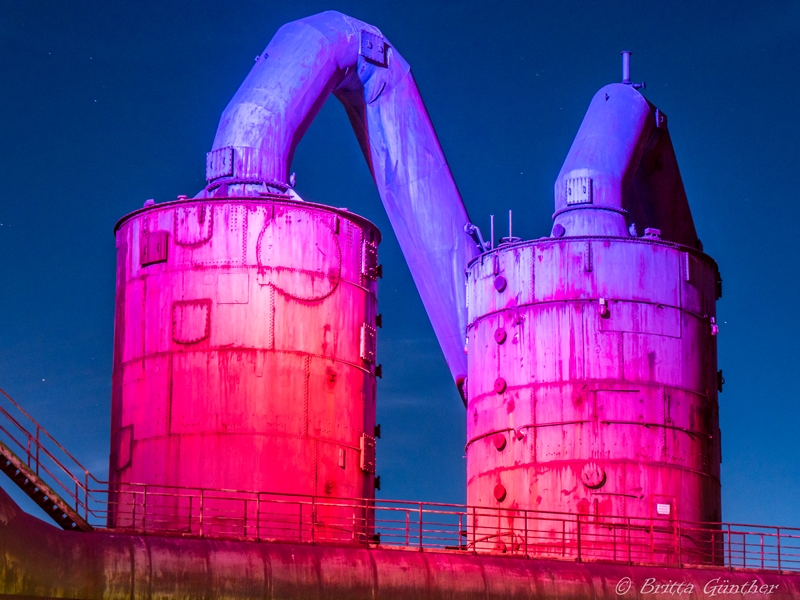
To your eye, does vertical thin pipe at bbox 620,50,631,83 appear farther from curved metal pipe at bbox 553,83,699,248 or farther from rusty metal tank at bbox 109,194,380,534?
rusty metal tank at bbox 109,194,380,534

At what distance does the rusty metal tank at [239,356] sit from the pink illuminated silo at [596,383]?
3.85 m

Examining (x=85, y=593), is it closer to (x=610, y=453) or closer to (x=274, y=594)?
(x=274, y=594)

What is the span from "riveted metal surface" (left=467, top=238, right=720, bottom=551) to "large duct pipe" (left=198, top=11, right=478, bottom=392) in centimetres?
611

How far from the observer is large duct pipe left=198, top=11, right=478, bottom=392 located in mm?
46219

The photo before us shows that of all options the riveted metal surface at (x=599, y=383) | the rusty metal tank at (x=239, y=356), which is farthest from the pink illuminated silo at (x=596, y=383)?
the rusty metal tank at (x=239, y=356)

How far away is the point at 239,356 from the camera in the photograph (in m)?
40.8

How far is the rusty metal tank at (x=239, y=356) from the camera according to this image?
4034 centimetres

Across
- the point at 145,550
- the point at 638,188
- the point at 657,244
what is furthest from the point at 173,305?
the point at 638,188

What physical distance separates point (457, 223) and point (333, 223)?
9.56 m

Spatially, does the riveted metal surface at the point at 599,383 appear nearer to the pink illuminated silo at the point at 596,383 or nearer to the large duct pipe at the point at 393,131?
the pink illuminated silo at the point at 596,383

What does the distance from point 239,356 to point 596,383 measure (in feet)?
30.2

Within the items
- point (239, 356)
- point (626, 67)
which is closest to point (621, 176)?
point (626, 67)

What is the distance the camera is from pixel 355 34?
48.7 metres

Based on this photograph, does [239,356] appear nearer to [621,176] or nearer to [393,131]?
[393,131]
